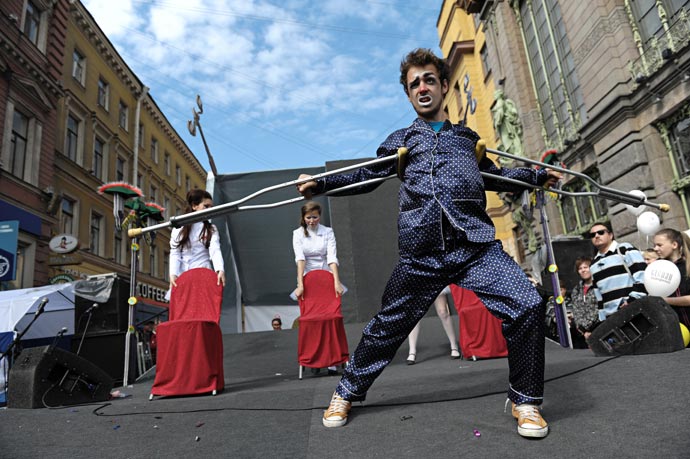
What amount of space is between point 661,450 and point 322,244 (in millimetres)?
3935

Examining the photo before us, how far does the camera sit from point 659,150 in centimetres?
964

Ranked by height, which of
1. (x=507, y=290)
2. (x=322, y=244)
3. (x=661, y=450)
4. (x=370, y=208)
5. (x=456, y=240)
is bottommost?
(x=661, y=450)

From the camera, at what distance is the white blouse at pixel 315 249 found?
5289 millimetres

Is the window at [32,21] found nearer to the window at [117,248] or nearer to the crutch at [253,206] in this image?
the window at [117,248]

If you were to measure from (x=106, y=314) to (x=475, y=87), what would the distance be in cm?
1853

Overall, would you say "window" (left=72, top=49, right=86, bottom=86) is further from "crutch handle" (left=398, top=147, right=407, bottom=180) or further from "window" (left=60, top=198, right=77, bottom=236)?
"crutch handle" (left=398, top=147, right=407, bottom=180)

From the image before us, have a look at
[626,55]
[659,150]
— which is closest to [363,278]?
[659,150]

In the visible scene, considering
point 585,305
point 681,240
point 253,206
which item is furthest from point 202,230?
point 681,240

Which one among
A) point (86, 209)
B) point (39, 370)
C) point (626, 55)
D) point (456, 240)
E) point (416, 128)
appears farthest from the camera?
point (86, 209)

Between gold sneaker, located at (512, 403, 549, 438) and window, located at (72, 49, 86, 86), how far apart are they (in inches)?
833

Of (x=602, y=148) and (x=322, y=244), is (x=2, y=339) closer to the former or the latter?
(x=322, y=244)

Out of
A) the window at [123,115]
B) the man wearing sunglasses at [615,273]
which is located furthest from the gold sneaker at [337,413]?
the window at [123,115]

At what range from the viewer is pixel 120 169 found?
21.9m

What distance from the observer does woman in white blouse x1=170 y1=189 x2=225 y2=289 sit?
454 centimetres
